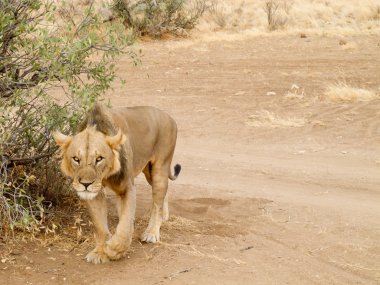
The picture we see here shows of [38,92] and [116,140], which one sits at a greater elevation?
[38,92]

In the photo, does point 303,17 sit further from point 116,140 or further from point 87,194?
point 87,194

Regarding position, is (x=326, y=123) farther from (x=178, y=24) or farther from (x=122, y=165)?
(x=178, y=24)

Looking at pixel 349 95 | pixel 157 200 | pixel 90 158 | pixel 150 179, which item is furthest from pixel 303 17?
pixel 90 158

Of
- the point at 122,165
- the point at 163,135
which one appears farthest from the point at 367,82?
the point at 122,165

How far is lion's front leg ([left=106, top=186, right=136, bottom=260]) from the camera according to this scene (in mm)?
5484

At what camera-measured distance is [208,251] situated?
6062 millimetres

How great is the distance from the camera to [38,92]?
19.6 feet

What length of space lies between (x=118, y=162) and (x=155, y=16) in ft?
64.5

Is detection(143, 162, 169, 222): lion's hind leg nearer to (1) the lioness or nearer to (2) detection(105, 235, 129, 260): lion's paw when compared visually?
(1) the lioness

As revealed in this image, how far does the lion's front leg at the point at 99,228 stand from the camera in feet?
18.2

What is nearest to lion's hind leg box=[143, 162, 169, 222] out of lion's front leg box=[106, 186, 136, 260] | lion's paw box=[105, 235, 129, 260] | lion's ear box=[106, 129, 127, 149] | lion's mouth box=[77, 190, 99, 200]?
lion's front leg box=[106, 186, 136, 260]

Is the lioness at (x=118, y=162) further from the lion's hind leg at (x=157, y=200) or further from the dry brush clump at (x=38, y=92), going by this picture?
the dry brush clump at (x=38, y=92)

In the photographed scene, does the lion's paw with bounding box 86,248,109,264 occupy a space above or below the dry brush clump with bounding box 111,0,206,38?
above

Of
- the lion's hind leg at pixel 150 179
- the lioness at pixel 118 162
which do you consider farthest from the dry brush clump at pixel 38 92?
the lion's hind leg at pixel 150 179
